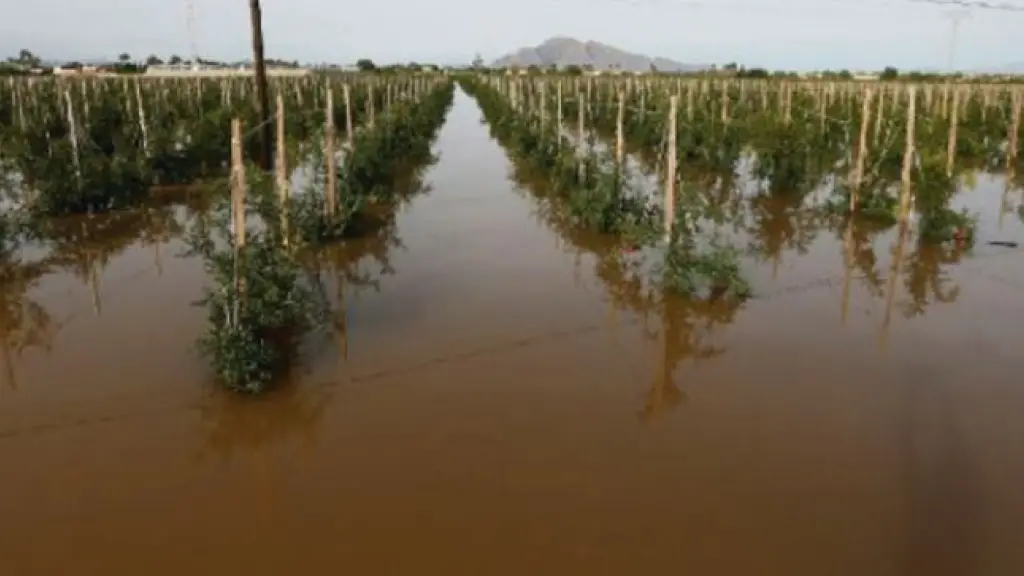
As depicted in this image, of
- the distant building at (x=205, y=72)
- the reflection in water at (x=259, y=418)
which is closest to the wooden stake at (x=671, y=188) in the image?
the reflection in water at (x=259, y=418)

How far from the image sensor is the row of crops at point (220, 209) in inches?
265

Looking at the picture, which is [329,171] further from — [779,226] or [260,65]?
[779,226]

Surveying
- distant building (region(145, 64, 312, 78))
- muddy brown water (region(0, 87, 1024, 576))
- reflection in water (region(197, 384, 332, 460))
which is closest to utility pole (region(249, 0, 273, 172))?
muddy brown water (region(0, 87, 1024, 576))

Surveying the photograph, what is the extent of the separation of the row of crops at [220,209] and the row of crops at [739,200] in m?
3.09

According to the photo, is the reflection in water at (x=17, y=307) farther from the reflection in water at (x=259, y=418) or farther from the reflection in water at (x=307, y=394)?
the reflection in water at (x=307, y=394)

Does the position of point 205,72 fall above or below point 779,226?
above

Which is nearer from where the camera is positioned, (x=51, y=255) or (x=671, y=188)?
(x=671, y=188)

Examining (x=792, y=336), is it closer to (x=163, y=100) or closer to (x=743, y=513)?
(x=743, y=513)

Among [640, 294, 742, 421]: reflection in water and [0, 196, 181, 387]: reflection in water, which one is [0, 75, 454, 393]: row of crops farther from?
[640, 294, 742, 421]: reflection in water

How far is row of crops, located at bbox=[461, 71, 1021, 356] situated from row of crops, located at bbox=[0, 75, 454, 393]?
10.1 ft

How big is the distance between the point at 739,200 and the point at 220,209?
33.4ft

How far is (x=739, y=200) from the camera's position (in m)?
15.1

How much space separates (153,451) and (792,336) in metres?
5.51

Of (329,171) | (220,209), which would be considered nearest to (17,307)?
(220,209)
